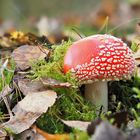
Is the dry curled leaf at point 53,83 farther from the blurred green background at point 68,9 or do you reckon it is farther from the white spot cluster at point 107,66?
the blurred green background at point 68,9

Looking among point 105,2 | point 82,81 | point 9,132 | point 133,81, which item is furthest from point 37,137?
point 105,2

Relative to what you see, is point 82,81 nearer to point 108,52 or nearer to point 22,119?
point 108,52

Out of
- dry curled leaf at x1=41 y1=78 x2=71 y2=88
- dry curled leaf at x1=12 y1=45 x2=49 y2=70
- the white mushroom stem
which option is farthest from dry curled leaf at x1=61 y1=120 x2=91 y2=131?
dry curled leaf at x1=12 y1=45 x2=49 y2=70

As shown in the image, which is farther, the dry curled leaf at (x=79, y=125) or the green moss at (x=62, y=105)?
the green moss at (x=62, y=105)

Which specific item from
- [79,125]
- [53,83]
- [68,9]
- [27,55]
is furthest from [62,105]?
[68,9]

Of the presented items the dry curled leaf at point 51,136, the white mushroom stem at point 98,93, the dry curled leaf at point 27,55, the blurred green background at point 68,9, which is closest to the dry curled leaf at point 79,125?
the dry curled leaf at point 51,136

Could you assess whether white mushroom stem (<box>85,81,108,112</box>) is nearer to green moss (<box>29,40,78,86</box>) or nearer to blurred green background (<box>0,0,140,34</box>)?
green moss (<box>29,40,78,86</box>)
